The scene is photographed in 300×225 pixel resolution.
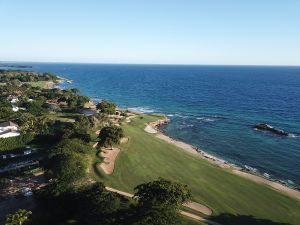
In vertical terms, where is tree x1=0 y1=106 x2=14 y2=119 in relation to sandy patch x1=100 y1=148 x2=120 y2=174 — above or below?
above

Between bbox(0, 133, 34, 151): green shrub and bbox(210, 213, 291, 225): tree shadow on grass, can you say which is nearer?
bbox(210, 213, 291, 225): tree shadow on grass

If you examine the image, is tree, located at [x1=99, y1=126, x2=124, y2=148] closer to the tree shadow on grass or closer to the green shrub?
the green shrub

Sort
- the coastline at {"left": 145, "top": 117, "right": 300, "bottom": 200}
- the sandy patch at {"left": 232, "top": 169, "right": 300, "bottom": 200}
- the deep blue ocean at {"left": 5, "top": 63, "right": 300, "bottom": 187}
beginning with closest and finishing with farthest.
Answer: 1. the sandy patch at {"left": 232, "top": 169, "right": 300, "bottom": 200}
2. the coastline at {"left": 145, "top": 117, "right": 300, "bottom": 200}
3. the deep blue ocean at {"left": 5, "top": 63, "right": 300, "bottom": 187}

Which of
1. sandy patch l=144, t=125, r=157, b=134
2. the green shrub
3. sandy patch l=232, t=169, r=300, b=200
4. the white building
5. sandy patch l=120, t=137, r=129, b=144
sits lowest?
sandy patch l=144, t=125, r=157, b=134

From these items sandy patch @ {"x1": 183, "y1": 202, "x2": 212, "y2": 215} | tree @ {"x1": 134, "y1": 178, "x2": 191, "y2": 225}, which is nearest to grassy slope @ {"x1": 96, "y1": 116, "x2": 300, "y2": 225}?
sandy patch @ {"x1": 183, "y1": 202, "x2": 212, "y2": 215}

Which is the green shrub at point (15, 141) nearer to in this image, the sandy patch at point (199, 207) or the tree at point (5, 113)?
the tree at point (5, 113)

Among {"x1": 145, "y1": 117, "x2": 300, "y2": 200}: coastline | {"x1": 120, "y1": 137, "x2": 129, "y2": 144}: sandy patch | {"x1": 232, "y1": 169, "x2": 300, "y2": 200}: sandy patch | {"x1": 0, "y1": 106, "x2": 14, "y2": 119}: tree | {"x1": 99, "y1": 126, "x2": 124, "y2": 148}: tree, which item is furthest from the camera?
{"x1": 0, "y1": 106, "x2": 14, "y2": 119}: tree
